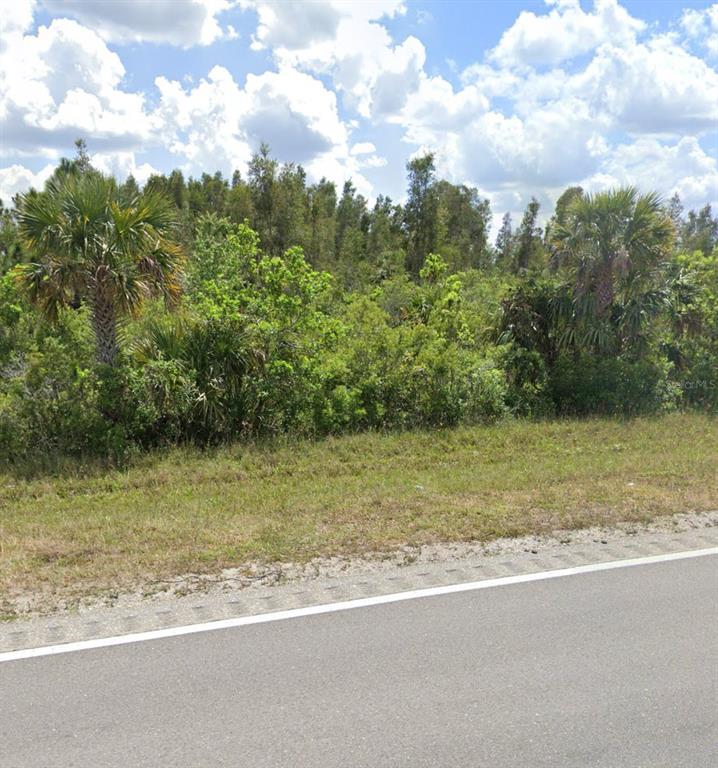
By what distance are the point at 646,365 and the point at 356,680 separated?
12679 millimetres

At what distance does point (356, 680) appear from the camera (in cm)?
414

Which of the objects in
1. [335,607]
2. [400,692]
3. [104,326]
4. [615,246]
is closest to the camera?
[400,692]

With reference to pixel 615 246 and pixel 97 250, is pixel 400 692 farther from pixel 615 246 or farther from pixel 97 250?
pixel 615 246

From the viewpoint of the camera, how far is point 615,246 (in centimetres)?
1469

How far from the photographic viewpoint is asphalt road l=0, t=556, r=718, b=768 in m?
3.48

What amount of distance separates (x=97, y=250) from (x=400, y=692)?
29.2 feet

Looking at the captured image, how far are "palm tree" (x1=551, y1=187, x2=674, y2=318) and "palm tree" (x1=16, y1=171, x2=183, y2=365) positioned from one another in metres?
9.00

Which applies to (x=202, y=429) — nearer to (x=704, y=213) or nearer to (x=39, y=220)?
(x=39, y=220)

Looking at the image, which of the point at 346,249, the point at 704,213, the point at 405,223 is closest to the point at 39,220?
the point at 346,249

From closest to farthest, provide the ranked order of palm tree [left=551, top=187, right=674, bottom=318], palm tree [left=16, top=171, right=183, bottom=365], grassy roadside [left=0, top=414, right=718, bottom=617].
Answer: grassy roadside [left=0, top=414, right=718, bottom=617] → palm tree [left=16, top=171, right=183, bottom=365] → palm tree [left=551, top=187, right=674, bottom=318]

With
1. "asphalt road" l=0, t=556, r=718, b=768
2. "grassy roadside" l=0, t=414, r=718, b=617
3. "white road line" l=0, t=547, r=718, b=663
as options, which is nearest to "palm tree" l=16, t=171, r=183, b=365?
"grassy roadside" l=0, t=414, r=718, b=617

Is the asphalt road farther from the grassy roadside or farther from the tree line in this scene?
the tree line

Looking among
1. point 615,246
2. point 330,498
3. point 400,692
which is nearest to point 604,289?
point 615,246

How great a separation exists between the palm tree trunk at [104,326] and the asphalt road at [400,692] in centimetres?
760
